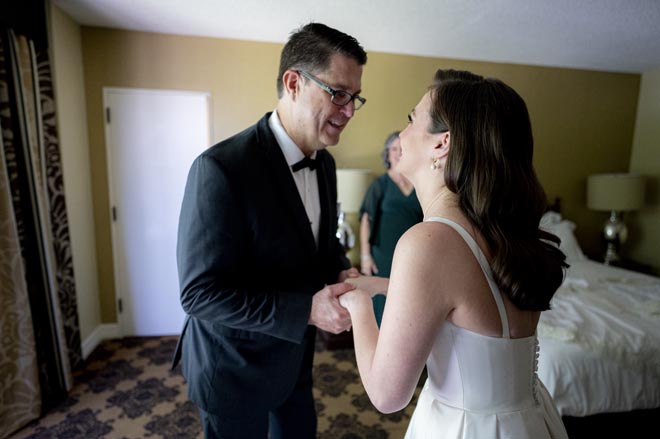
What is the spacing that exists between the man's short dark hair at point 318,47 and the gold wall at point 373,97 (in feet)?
7.42

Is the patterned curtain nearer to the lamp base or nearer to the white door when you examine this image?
the white door

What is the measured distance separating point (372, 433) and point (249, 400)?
134 centimetres

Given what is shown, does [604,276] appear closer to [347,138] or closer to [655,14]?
[655,14]

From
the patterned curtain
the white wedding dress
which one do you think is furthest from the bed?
the patterned curtain

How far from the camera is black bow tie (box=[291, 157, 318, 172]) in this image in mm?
1336

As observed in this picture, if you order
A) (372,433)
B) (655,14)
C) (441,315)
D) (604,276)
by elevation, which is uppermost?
(655,14)

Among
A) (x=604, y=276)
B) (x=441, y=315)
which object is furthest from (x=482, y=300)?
(x=604, y=276)

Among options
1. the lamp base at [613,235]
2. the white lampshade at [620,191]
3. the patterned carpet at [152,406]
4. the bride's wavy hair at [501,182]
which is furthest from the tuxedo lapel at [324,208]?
the lamp base at [613,235]

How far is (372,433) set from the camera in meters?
2.26

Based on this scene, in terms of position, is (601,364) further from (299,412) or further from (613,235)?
(613,235)

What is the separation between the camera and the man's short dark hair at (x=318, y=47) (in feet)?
4.12

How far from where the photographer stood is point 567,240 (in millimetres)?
3654

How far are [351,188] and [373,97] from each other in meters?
0.97

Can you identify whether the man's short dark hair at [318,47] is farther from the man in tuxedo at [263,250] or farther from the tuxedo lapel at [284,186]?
the tuxedo lapel at [284,186]
